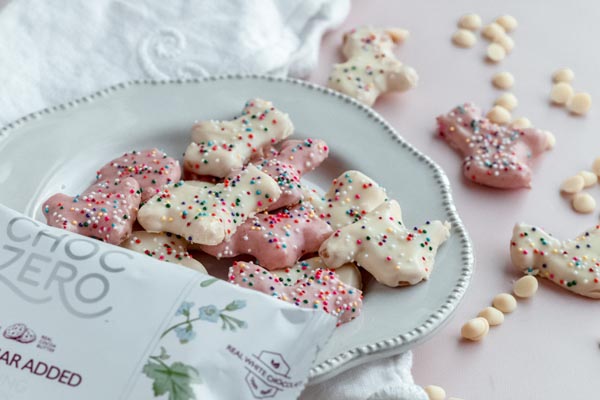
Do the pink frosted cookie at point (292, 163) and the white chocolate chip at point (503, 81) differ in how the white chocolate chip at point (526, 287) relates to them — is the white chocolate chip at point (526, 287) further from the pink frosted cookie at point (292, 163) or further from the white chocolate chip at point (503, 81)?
the white chocolate chip at point (503, 81)

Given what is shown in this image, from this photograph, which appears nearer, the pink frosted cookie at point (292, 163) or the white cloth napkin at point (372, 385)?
the white cloth napkin at point (372, 385)

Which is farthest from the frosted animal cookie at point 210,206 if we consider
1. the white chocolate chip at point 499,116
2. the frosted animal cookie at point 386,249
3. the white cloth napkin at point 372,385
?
the white chocolate chip at point 499,116

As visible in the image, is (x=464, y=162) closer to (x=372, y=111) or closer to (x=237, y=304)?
(x=372, y=111)

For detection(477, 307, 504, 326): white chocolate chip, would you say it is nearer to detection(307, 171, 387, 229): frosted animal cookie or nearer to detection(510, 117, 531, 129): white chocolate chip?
detection(307, 171, 387, 229): frosted animal cookie

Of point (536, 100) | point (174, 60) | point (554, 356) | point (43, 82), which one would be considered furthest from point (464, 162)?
point (43, 82)

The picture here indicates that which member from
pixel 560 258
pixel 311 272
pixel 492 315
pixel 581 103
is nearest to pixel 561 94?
pixel 581 103

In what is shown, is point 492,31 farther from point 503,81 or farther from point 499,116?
point 499,116
